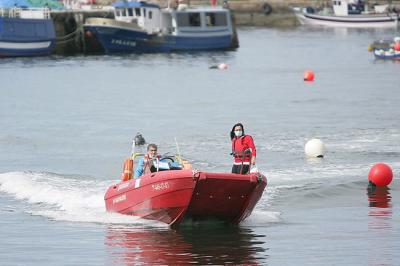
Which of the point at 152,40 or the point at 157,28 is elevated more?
the point at 157,28

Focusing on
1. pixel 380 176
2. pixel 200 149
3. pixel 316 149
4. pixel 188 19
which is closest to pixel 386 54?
pixel 188 19

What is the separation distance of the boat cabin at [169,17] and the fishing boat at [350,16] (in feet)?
113

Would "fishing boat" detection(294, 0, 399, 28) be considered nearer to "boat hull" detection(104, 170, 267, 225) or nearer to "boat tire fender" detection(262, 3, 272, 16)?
"boat tire fender" detection(262, 3, 272, 16)

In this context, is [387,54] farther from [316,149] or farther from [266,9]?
[266,9]

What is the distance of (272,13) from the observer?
130 m

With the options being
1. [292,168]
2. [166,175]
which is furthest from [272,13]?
[166,175]

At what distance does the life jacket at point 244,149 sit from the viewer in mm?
23750

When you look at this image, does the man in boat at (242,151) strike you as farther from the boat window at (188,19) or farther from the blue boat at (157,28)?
the boat window at (188,19)

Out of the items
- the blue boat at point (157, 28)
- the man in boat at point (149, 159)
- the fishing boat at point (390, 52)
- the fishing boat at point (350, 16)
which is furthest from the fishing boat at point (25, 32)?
the man in boat at point (149, 159)

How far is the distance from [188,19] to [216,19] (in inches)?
118

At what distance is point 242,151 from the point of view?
2378 cm

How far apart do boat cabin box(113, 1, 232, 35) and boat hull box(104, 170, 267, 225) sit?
62.2m

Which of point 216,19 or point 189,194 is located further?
point 216,19

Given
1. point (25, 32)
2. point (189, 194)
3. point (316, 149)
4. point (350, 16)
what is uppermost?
point (189, 194)
